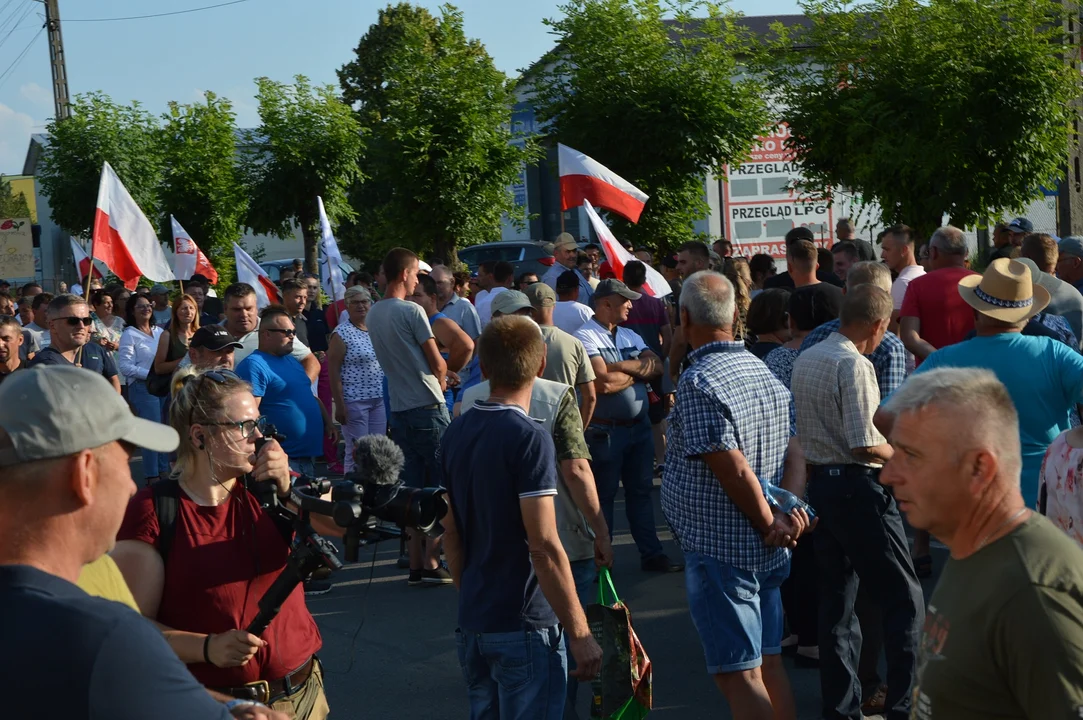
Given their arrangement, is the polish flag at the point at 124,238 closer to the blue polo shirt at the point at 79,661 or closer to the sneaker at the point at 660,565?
the sneaker at the point at 660,565

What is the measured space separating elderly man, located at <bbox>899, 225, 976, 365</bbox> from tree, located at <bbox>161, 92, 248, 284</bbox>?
74.6ft

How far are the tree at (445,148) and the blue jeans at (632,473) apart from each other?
539 inches

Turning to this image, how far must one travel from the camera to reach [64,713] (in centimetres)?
178

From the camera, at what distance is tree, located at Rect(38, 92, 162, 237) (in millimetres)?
29281

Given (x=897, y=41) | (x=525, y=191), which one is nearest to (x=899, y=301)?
(x=897, y=41)

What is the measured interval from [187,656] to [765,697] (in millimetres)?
2325

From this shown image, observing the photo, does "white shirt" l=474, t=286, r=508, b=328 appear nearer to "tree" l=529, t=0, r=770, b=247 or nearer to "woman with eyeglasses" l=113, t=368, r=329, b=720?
"tree" l=529, t=0, r=770, b=247

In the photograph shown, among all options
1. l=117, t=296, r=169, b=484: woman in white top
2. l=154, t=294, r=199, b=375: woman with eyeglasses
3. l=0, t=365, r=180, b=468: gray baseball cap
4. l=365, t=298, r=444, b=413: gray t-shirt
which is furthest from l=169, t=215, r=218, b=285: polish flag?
l=0, t=365, r=180, b=468: gray baseball cap

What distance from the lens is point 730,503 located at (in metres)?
4.47

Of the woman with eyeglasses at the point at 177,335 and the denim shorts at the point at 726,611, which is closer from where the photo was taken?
the denim shorts at the point at 726,611

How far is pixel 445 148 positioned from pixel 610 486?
1437 centimetres

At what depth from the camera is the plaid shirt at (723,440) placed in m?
4.40

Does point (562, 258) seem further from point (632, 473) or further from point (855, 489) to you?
point (855, 489)

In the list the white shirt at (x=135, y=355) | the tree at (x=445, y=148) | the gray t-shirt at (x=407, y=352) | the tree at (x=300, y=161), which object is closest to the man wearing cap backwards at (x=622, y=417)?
the gray t-shirt at (x=407, y=352)
